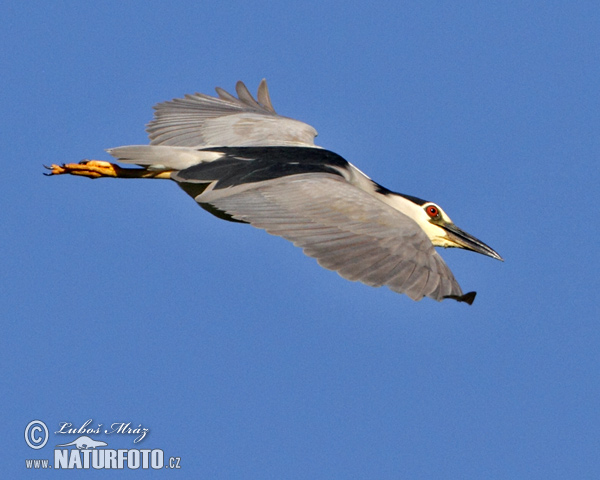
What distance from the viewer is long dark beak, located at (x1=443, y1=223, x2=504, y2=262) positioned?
9227 millimetres

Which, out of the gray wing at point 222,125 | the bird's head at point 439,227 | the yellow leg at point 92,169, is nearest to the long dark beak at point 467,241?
the bird's head at point 439,227

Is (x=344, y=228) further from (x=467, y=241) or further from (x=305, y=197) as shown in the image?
(x=467, y=241)

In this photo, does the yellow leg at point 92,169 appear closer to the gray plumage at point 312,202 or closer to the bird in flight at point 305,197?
the bird in flight at point 305,197

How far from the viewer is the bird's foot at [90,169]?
9422mm

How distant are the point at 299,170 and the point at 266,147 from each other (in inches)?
28.8

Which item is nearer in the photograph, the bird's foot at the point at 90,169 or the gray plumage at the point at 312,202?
the gray plumage at the point at 312,202

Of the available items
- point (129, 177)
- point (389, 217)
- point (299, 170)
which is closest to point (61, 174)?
point (129, 177)

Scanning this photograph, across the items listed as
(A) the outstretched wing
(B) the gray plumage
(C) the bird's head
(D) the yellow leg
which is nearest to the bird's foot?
(D) the yellow leg

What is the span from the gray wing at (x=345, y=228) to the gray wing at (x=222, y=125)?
4.75ft

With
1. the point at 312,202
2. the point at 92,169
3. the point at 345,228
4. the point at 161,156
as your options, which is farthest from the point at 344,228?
the point at 92,169

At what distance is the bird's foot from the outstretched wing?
3.24 ft

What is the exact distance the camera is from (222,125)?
10641 mm

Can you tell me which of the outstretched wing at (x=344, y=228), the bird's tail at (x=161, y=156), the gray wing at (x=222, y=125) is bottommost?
the outstretched wing at (x=344, y=228)

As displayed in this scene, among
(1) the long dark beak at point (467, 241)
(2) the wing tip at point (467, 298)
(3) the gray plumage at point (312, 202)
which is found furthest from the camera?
(1) the long dark beak at point (467, 241)
